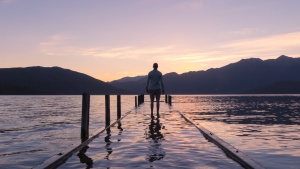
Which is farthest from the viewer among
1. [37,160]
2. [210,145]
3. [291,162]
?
[210,145]

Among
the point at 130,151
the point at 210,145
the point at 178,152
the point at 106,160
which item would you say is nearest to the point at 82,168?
the point at 106,160

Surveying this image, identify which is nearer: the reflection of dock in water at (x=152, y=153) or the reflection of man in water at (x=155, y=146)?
the reflection of dock in water at (x=152, y=153)

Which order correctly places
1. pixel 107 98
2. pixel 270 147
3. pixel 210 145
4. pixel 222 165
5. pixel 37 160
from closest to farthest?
pixel 222 165
pixel 37 160
pixel 210 145
pixel 270 147
pixel 107 98

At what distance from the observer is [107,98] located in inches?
652

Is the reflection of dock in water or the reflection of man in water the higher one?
the reflection of man in water

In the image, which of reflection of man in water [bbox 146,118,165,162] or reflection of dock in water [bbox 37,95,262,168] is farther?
reflection of man in water [bbox 146,118,165,162]

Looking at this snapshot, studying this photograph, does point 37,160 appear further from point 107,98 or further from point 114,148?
point 107,98

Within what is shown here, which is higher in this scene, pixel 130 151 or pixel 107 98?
pixel 107 98

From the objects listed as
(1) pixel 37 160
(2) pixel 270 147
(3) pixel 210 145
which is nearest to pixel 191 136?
(3) pixel 210 145

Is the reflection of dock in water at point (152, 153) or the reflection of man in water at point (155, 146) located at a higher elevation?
the reflection of man in water at point (155, 146)

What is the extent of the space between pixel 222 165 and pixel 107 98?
10.2m

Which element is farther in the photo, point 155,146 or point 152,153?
point 155,146

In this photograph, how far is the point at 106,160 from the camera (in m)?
7.50

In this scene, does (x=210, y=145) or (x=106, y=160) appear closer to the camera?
(x=106, y=160)
